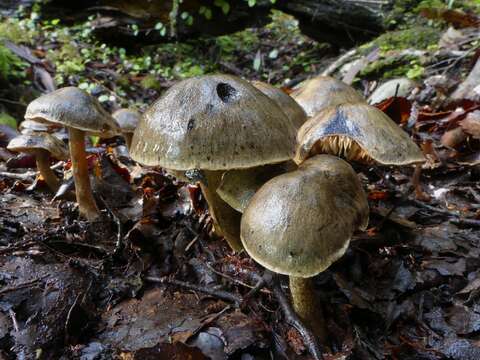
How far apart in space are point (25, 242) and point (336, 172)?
5.80ft

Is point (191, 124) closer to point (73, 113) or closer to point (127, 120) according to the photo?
point (73, 113)

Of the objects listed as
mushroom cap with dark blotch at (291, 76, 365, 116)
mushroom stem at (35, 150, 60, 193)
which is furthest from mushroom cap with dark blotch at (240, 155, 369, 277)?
mushroom stem at (35, 150, 60, 193)

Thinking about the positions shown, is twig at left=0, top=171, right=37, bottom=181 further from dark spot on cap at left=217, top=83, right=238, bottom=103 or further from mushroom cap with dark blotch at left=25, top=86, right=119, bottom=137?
dark spot on cap at left=217, top=83, right=238, bottom=103

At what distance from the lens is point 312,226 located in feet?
5.49

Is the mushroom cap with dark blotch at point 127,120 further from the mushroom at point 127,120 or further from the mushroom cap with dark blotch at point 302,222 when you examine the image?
the mushroom cap with dark blotch at point 302,222

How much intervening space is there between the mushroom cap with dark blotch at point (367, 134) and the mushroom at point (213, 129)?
150mm

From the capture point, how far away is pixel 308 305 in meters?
2.00

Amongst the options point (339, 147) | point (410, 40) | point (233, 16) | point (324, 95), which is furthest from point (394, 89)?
point (233, 16)

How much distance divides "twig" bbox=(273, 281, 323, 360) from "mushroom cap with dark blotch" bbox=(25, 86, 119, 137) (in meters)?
1.42

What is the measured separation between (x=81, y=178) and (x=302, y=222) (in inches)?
68.3

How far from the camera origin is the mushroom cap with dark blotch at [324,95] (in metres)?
2.60

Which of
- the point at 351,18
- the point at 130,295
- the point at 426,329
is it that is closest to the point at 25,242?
the point at 130,295

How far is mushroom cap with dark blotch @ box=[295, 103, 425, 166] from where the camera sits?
74.2 inches

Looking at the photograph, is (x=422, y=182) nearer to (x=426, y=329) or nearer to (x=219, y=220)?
(x=426, y=329)
